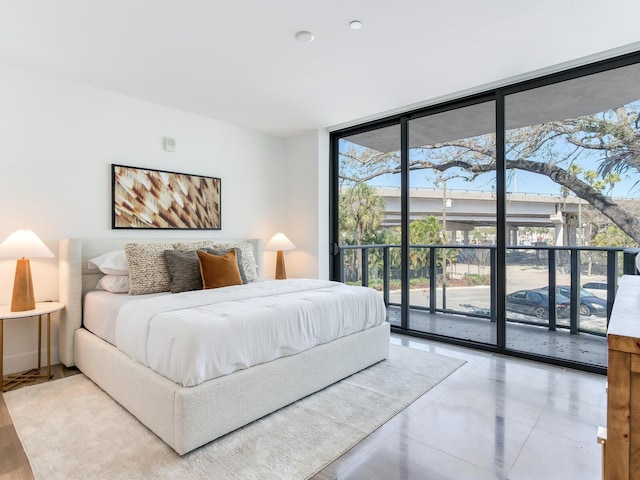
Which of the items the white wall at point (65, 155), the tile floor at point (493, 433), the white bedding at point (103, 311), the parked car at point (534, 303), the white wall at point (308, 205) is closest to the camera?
the tile floor at point (493, 433)

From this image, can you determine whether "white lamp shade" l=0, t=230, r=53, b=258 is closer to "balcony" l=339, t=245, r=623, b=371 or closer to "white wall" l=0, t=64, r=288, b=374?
"white wall" l=0, t=64, r=288, b=374

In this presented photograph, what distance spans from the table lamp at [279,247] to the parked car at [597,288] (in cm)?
313

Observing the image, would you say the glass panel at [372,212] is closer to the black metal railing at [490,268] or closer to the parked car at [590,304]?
the black metal railing at [490,268]

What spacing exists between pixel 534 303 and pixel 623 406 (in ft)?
11.1

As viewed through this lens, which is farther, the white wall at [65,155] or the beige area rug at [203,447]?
the white wall at [65,155]

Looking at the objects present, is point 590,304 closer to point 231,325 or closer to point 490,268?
point 490,268

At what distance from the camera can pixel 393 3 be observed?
214 cm

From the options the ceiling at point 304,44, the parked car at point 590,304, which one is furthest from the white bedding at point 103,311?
the parked car at point 590,304

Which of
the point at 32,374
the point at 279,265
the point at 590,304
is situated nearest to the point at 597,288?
the point at 590,304

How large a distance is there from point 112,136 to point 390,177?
293 cm

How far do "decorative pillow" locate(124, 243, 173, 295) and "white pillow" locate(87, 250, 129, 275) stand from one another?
10 centimetres

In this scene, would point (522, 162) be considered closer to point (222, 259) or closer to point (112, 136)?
point (222, 259)

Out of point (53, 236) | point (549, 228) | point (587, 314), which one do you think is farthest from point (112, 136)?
point (587, 314)

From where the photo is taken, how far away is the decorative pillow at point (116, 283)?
3.04 m
